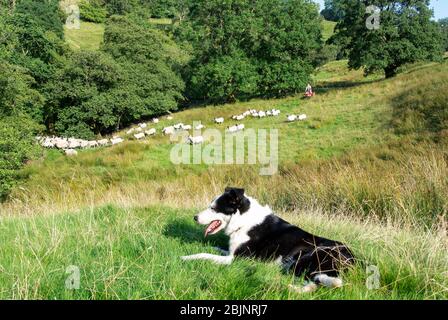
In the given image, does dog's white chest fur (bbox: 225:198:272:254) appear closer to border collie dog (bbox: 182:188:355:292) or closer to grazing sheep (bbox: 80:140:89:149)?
border collie dog (bbox: 182:188:355:292)

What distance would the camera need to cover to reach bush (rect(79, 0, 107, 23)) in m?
93.9

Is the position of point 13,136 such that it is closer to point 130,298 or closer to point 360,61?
point 130,298

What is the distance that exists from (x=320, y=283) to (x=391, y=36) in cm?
4155

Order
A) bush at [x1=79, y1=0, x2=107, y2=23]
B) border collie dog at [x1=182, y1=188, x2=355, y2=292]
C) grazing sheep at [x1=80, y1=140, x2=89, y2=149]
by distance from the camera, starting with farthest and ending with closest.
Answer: bush at [x1=79, y1=0, x2=107, y2=23]
grazing sheep at [x1=80, y1=140, x2=89, y2=149]
border collie dog at [x1=182, y1=188, x2=355, y2=292]

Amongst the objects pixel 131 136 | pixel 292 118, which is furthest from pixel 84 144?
pixel 292 118

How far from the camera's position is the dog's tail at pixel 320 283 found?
363 cm

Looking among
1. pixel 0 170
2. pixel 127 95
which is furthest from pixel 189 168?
pixel 127 95

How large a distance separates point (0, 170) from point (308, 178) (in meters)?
15.7

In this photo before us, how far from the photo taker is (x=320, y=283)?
385cm

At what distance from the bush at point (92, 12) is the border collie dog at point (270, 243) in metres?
99.2

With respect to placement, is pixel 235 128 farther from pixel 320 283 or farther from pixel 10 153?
pixel 320 283

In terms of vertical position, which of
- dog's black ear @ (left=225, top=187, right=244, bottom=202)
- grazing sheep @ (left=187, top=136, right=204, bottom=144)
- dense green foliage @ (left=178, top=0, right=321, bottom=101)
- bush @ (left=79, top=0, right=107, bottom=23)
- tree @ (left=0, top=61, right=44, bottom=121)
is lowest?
grazing sheep @ (left=187, top=136, right=204, bottom=144)

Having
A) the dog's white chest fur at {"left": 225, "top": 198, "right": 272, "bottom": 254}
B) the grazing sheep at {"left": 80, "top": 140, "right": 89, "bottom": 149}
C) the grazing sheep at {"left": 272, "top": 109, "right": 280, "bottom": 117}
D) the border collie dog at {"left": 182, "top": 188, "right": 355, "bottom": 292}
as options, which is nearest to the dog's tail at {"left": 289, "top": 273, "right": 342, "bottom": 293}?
the border collie dog at {"left": 182, "top": 188, "right": 355, "bottom": 292}

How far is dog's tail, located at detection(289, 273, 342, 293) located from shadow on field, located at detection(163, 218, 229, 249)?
1913 millimetres
